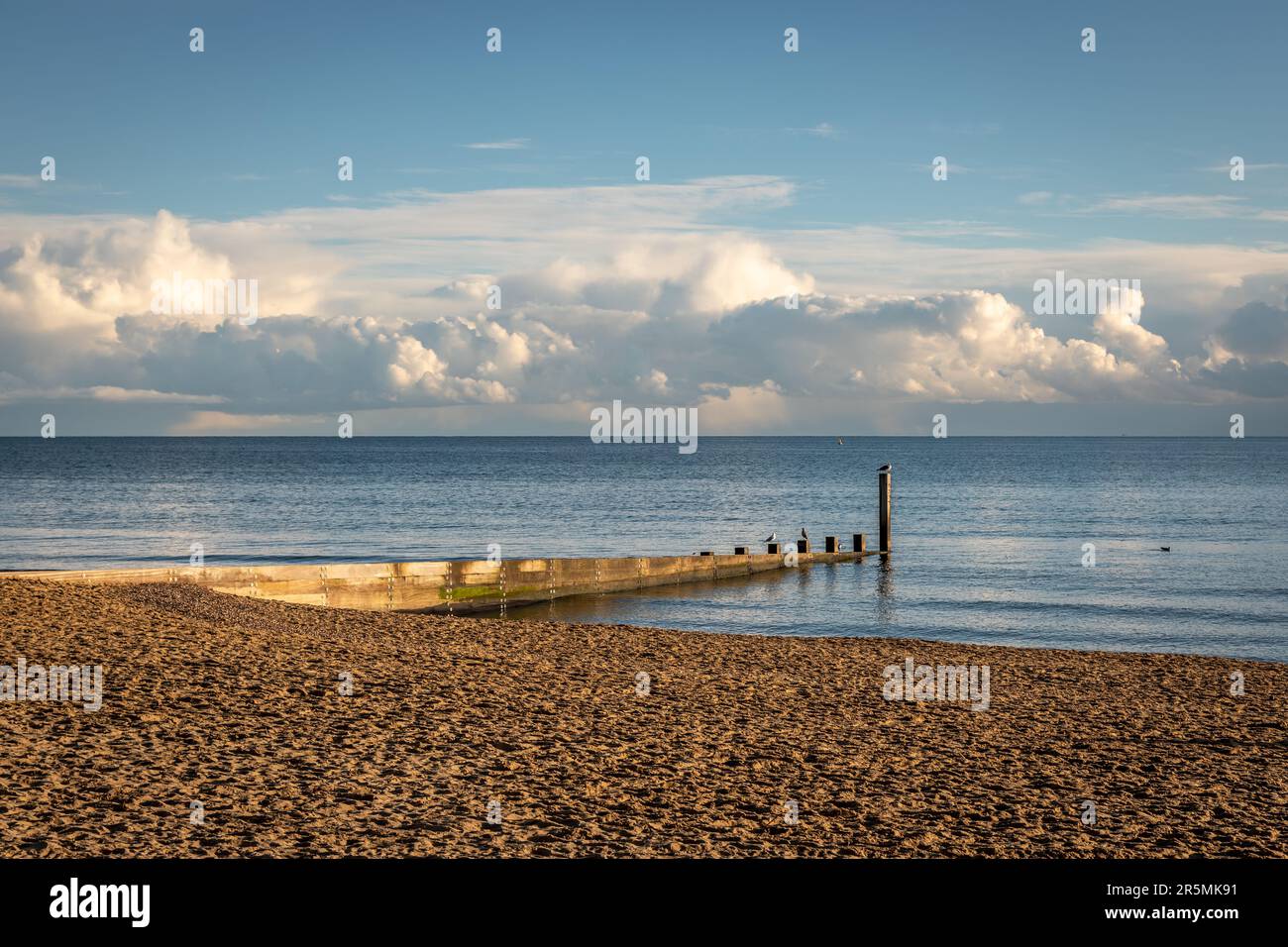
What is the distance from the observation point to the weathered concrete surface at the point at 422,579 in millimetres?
23812

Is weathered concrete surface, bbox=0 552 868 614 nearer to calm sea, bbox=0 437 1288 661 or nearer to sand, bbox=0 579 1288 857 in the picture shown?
calm sea, bbox=0 437 1288 661

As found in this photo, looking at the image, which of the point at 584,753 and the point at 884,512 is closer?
the point at 584,753

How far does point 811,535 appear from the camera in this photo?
57.2 metres

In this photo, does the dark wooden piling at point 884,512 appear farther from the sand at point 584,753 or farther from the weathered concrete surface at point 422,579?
→ the sand at point 584,753

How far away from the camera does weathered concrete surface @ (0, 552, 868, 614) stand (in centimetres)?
2381

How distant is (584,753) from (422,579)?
16.1 meters

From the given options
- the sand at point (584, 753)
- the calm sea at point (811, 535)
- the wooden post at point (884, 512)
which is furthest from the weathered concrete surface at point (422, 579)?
the wooden post at point (884, 512)

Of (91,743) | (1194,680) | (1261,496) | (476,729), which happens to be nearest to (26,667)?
(91,743)

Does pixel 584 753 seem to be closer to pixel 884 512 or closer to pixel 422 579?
pixel 422 579

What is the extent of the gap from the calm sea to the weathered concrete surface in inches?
30.8

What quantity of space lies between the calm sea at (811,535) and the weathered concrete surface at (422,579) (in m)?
0.78

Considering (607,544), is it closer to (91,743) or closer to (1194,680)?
(1194,680)

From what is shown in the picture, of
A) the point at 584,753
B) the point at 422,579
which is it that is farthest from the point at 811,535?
the point at 584,753
